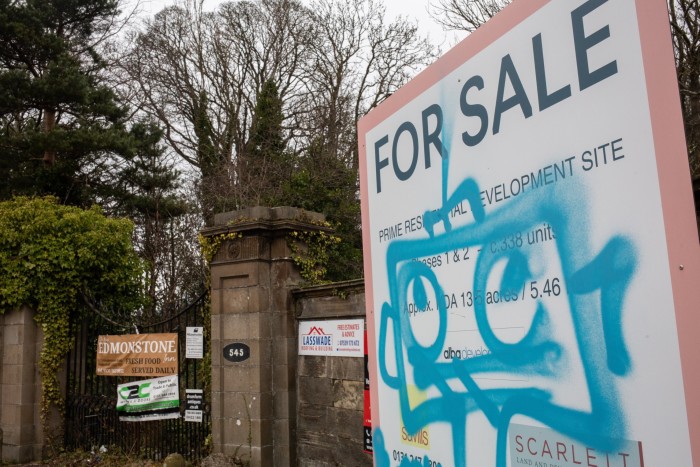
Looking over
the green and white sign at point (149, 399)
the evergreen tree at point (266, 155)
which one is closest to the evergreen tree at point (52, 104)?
the evergreen tree at point (266, 155)

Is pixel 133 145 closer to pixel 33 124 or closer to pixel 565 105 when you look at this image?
pixel 33 124

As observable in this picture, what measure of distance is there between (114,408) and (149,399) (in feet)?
3.05

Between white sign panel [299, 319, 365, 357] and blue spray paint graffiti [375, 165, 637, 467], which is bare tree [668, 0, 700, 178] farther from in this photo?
blue spray paint graffiti [375, 165, 637, 467]

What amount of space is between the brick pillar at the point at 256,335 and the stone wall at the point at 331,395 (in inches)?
6.1

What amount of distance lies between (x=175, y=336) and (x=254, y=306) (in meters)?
1.64

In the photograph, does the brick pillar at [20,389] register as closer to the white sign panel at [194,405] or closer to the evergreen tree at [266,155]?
the white sign panel at [194,405]

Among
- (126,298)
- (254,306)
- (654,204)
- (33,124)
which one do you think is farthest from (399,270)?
(33,124)

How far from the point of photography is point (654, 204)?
3.54 ft

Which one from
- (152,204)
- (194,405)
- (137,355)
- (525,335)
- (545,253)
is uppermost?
(152,204)

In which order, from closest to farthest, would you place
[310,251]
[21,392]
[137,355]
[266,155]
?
[310,251] < [137,355] < [21,392] < [266,155]

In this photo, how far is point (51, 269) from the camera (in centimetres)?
871

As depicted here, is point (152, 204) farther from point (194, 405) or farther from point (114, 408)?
point (194, 405)

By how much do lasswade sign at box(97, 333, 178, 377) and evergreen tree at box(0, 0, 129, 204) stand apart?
813cm

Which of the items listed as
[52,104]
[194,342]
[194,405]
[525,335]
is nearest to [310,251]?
[194,342]
